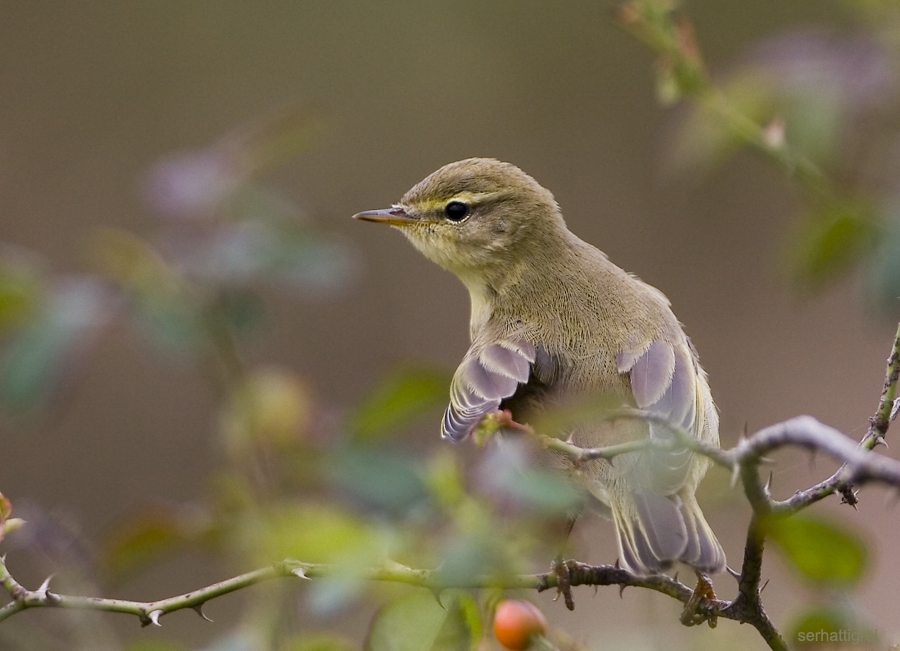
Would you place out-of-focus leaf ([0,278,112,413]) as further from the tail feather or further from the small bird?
the tail feather

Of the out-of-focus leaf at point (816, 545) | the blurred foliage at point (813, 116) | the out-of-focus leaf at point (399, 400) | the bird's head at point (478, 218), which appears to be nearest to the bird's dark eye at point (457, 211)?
the bird's head at point (478, 218)

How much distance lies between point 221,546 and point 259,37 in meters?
7.38

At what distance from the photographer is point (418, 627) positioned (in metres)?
1.41

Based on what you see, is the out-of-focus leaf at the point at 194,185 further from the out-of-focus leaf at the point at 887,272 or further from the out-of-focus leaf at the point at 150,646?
the out-of-focus leaf at the point at 887,272

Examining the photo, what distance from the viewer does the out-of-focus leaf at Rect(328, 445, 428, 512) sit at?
1.24m

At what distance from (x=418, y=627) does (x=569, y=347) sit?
160cm

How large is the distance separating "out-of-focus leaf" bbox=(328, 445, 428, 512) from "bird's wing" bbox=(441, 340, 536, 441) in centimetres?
131

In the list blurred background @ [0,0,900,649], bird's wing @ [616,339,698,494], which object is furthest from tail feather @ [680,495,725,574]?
blurred background @ [0,0,900,649]

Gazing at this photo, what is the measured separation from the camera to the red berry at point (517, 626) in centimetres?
181

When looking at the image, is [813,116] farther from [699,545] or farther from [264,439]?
[264,439]

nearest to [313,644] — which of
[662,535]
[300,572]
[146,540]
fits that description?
[300,572]

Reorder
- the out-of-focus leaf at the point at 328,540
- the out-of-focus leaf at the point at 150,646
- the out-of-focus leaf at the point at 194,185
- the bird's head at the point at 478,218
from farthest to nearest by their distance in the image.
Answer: the bird's head at the point at 478,218 → the out-of-focus leaf at the point at 194,185 → the out-of-focus leaf at the point at 150,646 → the out-of-focus leaf at the point at 328,540

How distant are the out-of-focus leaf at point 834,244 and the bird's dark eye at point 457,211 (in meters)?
1.67

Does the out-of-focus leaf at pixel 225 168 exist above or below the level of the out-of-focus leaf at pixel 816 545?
above
